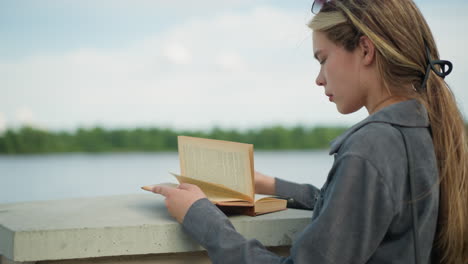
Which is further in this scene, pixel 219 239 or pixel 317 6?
pixel 317 6

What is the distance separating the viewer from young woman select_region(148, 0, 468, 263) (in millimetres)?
951

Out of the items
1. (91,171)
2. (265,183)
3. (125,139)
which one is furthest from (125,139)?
(265,183)

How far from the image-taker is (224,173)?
129cm

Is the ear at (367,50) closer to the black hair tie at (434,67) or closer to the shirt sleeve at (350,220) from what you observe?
the black hair tie at (434,67)

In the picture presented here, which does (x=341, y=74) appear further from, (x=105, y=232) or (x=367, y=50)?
(x=105, y=232)

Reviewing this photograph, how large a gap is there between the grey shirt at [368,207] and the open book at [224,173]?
145 mm

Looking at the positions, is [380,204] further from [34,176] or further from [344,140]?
[34,176]

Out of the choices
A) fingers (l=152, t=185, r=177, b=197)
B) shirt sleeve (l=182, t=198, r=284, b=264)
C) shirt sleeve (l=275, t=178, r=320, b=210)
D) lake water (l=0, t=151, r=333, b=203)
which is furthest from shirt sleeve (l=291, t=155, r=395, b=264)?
lake water (l=0, t=151, r=333, b=203)

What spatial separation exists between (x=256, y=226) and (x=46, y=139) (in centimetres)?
838

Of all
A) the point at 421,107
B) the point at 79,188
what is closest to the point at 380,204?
the point at 421,107

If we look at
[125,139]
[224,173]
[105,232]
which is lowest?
[125,139]

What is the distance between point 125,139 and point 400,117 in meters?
7.58

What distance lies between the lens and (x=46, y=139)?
8.91m

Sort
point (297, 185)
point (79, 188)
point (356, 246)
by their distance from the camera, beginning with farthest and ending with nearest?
point (79, 188) → point (297, 185) → point (356, 246)
